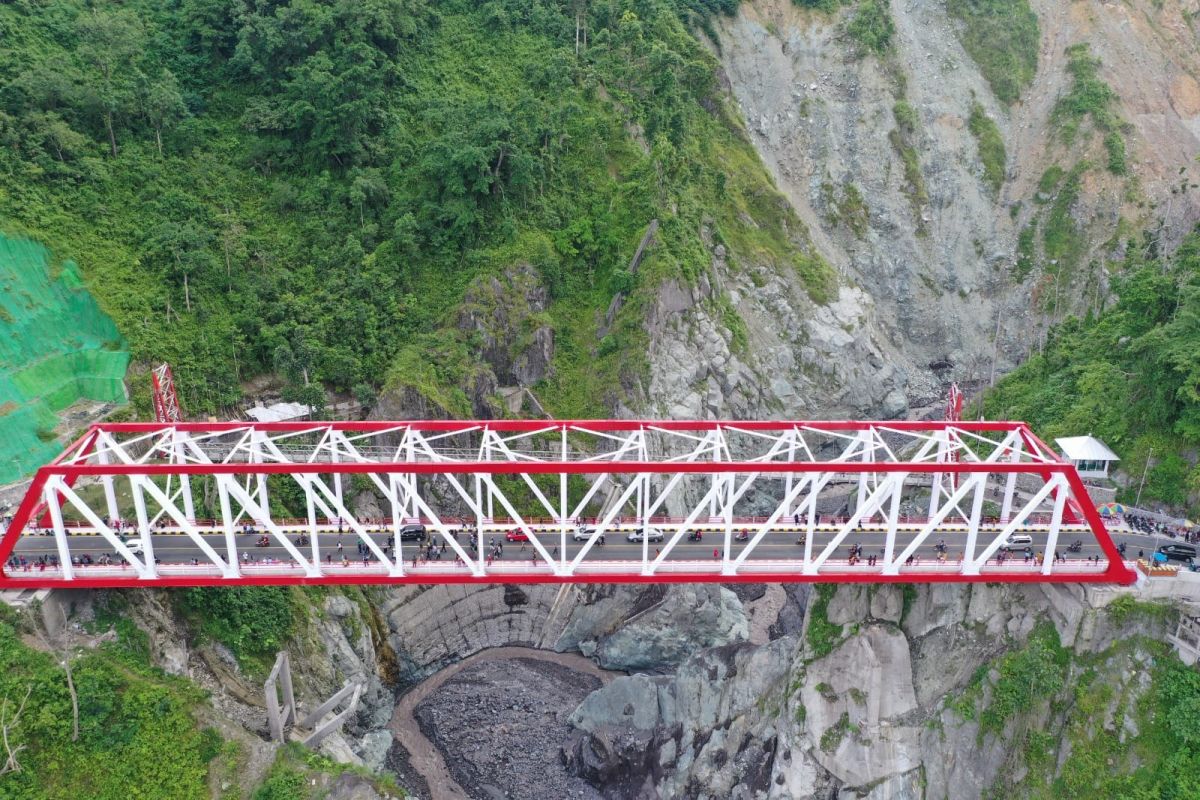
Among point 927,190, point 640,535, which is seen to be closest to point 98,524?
point 640,535

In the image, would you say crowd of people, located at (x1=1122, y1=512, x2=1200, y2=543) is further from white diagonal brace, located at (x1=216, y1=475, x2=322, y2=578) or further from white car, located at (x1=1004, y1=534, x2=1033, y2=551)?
white diagonal brace, located at (x1=216, y1=475, x2=322, y2=578)

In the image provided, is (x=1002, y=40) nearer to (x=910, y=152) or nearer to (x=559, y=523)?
(x=910, y=152)

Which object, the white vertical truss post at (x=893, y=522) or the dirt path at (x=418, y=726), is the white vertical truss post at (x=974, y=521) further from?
the dirt path at (x=418, y=726)

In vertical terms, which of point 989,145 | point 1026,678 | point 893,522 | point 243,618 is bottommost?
point 243,618

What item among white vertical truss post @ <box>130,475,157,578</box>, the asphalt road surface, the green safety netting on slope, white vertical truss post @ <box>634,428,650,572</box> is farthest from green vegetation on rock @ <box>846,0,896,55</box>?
white vertical truss post @ <box>130,475,157,578</box>

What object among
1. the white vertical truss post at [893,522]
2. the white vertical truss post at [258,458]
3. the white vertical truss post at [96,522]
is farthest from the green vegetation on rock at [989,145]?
the white vertical truss post at [96,522]

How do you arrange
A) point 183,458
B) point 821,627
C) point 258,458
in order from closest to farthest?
1. point 183,458
2. point 258,458
3. point 821,627
